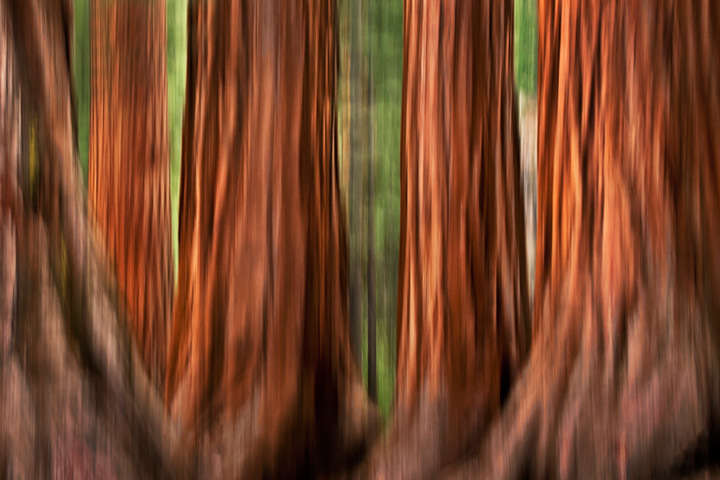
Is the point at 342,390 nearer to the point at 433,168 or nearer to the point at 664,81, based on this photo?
the point at 433,168

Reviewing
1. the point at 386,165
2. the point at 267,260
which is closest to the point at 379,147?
the point at 386,165

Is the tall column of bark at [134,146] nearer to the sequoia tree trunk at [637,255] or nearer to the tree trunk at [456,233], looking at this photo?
the tree trunk at [456,233]

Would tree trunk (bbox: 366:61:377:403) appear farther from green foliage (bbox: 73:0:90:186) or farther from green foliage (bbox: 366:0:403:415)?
green foliage (bbox: 73:0:90:186)

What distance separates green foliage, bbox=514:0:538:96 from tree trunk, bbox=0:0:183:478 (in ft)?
1.26

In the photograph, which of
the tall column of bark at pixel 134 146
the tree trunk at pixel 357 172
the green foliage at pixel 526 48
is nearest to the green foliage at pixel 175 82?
the tall column of bark at pixel 134 146

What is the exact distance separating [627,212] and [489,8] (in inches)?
8.0

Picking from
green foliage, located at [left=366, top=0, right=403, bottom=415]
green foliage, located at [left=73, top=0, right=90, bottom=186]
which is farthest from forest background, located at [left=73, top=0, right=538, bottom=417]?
green foliage, located at [left=73, top=0, right=90, bottom=186]

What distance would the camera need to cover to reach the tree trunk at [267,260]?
577 millimetres

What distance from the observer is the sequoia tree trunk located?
54 cm

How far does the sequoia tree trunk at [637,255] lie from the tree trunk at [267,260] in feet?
0.48

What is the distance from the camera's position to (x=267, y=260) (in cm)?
58

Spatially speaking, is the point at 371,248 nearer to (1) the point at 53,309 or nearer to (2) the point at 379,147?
(2) the point at 379,147

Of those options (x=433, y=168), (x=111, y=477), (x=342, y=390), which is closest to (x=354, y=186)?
(x=433, y=168)

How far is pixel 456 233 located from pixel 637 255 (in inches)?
5.7
